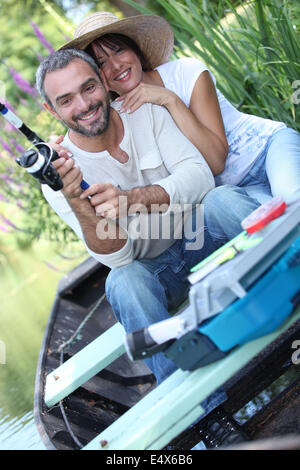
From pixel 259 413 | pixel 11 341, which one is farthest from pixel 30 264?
pixel 259 413

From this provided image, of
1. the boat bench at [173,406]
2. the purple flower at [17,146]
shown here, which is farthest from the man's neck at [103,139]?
the purple flower at [17,146]

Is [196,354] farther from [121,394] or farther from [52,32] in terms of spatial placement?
[52,32]

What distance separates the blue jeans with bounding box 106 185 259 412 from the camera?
149cm

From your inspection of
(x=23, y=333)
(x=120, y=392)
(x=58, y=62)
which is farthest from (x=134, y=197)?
(x=23, y=333)

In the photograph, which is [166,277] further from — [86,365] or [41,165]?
[41,165]

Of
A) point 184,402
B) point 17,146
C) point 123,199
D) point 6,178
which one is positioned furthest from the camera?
point 6,178

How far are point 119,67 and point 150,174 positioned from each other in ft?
1.25

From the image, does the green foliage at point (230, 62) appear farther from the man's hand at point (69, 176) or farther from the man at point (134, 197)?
the man's hand at point (69, 176)

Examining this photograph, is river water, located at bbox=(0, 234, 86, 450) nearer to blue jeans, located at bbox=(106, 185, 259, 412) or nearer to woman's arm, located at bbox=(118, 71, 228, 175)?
blue jeans, located at bbox=(106, 185, 259, 412)

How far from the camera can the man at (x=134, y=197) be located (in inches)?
59.6

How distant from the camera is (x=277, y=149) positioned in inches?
69.2

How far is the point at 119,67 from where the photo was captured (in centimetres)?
182

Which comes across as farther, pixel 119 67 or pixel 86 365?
pixel 119 67

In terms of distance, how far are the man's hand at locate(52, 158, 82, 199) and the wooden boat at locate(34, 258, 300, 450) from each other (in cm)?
64
